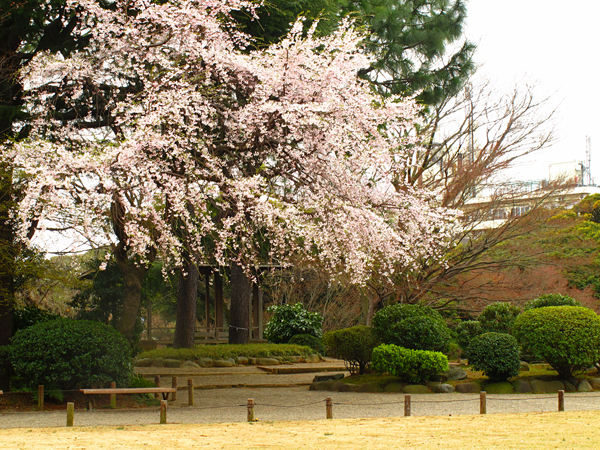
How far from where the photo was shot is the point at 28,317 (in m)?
11.5

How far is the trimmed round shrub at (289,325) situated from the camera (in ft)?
60.6

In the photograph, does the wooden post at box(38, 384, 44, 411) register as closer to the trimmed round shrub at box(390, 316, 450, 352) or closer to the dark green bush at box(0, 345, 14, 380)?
the dark green bush at box(0, 345, 14, 380)

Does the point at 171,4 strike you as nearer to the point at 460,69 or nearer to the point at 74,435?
the point at 74,435

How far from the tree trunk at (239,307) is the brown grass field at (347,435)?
992 centimetres

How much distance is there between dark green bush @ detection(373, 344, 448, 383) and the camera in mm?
10633

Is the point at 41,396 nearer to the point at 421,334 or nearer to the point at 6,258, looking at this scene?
the point at 6,258

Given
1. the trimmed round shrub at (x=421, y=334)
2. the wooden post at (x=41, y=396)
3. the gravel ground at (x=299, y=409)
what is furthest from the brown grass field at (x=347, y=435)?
the trimmed round shrub at (x=421, y=334)

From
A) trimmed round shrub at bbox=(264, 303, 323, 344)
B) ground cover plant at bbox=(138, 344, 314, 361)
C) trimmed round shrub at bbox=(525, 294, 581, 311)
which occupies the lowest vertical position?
ground cover plant at bbox=(138, 344, 314, 361)

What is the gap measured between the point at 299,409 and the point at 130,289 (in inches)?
147

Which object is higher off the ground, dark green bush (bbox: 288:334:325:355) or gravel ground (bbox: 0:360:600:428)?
dark green bush (bbox: 288:334:325:355)

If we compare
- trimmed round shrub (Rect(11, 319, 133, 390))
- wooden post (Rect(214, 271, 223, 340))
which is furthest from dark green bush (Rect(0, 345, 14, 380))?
wooden post (Rect(214, 271, 223, 340))

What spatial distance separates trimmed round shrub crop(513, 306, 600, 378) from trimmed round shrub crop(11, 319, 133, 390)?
7.19 metres

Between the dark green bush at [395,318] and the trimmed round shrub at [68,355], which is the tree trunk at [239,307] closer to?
the dark green bush at [395,318]

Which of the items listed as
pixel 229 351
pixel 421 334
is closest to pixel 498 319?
pixel 421 334
